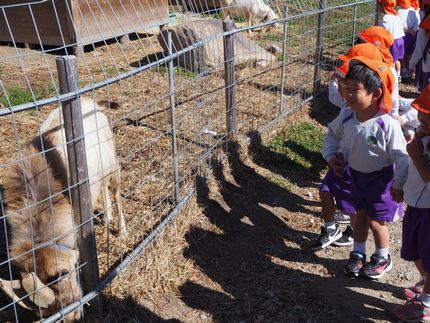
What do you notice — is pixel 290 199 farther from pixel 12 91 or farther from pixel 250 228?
pixel 12 91

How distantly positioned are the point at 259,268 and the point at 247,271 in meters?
0.11

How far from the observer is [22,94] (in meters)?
6.43

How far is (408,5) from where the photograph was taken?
25.6 feet

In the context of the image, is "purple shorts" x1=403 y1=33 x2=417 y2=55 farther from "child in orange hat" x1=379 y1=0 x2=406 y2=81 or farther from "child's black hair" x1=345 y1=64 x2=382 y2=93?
"child's black hair" x1=345 y1=64 x2=382 y2=93

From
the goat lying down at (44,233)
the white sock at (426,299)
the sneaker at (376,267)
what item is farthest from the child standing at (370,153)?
the goat lying down at (44,233)

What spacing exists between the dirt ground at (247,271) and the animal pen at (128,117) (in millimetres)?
157

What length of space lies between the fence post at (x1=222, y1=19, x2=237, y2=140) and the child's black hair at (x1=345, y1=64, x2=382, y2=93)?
6.31ft

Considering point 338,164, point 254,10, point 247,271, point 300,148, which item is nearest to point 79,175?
point 247,271

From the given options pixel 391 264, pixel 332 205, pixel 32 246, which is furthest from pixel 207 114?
pixel 32 246

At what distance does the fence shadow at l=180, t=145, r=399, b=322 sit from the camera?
3.32 meters

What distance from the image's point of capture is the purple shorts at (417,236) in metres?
2.86

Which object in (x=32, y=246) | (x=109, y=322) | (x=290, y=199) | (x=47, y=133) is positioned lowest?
(x=290, y=199)

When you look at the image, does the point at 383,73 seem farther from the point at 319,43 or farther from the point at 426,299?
the point at 319,43

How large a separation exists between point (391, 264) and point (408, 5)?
216 inches
